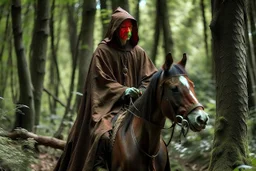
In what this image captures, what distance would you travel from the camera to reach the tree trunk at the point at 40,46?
374 inches

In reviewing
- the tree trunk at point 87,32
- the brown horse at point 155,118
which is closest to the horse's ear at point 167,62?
the brown horse at point 155,118

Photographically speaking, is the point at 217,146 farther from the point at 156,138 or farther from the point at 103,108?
the point at 103,108

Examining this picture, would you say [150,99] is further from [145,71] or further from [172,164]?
[172,164]

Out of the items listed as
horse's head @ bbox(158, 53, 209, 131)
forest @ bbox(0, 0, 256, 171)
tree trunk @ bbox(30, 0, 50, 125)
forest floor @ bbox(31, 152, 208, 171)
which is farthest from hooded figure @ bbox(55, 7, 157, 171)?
tree trunk @ bbox(30, 0, 50, 125)

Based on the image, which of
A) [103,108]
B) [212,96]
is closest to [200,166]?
[103,108]

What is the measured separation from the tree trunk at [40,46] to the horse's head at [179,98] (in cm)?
501

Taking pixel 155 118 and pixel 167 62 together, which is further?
pixel 155 118

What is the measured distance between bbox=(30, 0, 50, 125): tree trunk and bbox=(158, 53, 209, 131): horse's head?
16.4ft

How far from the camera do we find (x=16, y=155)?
22.4 feet

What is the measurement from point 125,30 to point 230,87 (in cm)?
193

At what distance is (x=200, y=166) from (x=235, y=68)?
14.5 ft

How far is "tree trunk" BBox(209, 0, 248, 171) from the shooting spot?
5902 mm

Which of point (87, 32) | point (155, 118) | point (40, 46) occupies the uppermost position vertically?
point (87, 32)

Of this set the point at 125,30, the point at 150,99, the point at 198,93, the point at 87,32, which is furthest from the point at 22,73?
the point at 198,93
